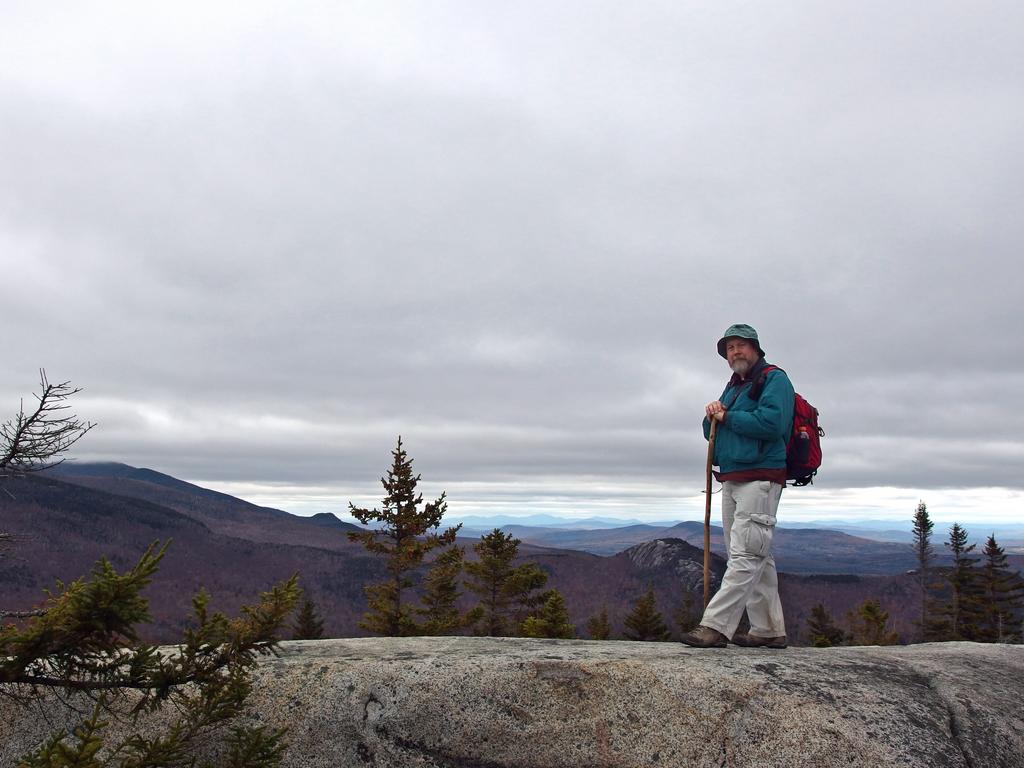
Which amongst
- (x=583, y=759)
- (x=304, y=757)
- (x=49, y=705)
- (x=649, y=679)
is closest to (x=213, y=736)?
(x=304, y=757)

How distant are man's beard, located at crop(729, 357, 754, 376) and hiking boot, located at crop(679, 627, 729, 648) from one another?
10.9ft

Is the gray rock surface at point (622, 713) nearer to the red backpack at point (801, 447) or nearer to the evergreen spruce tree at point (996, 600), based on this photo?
the red backpack at point (801, 447)

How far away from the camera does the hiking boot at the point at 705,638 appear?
344 inches

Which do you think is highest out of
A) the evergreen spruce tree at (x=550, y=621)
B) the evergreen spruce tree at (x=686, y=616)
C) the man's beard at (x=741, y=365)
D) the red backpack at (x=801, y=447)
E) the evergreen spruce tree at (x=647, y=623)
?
the man's beard at (x=741, y=365)

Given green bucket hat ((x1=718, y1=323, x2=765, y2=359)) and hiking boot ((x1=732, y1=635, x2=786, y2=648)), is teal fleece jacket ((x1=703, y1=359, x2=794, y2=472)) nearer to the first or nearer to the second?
green bucket hat ((x1=718, y1=323, x2=765, y2=359))

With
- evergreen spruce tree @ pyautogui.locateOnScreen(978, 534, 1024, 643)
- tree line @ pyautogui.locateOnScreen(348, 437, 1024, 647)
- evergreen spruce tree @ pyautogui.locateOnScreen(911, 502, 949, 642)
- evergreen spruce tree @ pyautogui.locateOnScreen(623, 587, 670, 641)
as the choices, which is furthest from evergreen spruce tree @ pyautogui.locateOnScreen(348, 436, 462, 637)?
evergreen spruce tree @ pyautogui.locateOnScreen(911, 502, 949, 642)

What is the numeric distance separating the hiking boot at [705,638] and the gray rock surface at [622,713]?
67cm

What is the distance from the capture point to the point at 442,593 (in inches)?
1484

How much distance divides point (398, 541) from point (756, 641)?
2728 centimetres

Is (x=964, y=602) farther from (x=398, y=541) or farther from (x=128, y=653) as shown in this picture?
(x=128, y=653)

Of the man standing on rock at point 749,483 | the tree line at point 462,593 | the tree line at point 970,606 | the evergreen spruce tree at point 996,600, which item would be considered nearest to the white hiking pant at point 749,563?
the man standing on rock at point 749,483

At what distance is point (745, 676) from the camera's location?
24.3ft

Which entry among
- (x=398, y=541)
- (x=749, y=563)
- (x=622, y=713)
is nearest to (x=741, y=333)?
(x=749, y=563)

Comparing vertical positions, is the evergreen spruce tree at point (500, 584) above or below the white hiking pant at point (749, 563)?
below
